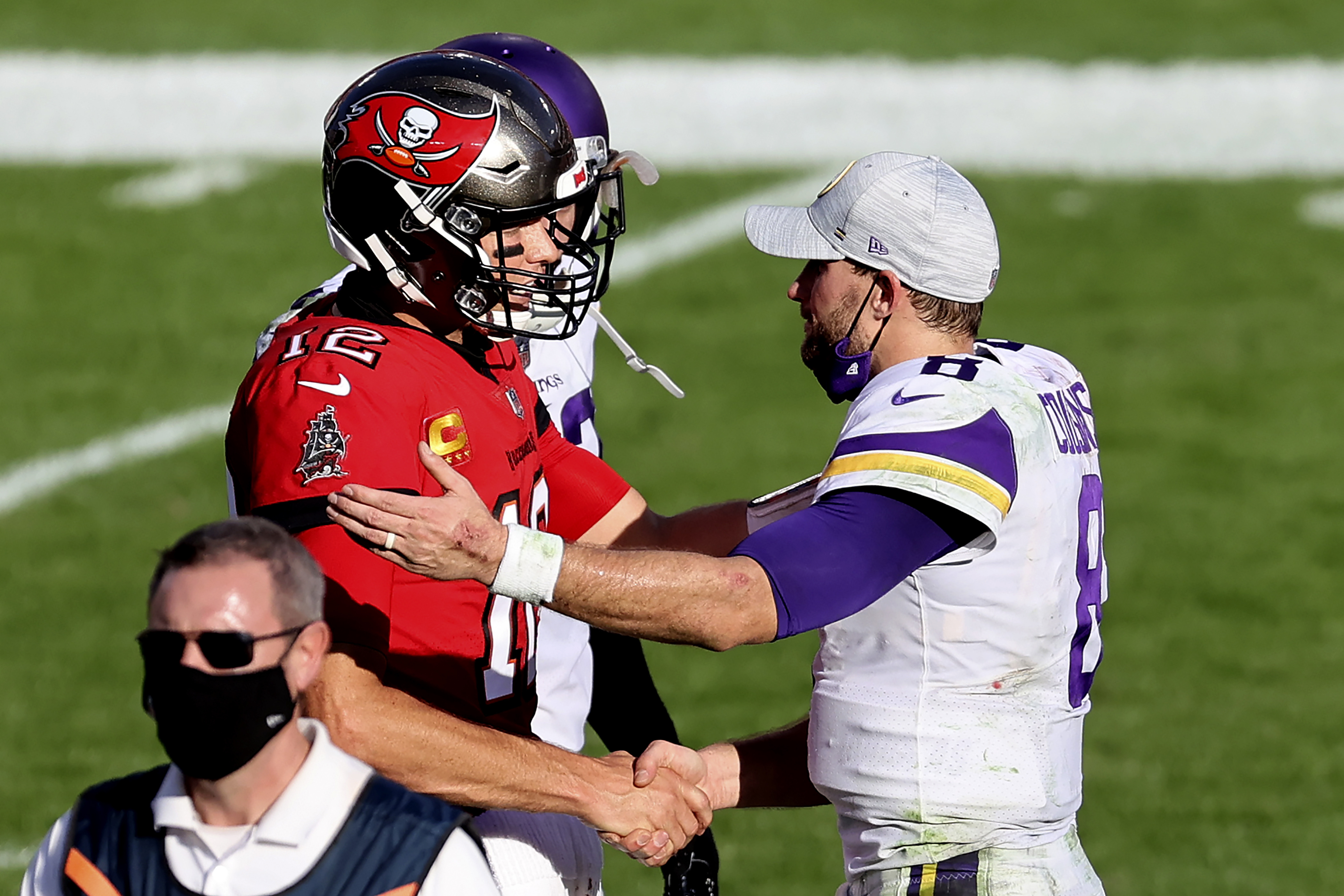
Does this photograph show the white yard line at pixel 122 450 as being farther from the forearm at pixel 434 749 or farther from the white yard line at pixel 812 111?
the forearm at pixel 434 749

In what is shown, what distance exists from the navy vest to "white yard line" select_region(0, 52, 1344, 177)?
10674 millimetres

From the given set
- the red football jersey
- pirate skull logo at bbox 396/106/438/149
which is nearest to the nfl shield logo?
the red football jersey

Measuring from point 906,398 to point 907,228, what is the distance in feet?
1.55

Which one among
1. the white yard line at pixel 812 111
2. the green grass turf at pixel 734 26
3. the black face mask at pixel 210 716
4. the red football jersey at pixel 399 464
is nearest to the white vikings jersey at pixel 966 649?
the red football jersey at pixel 399 464

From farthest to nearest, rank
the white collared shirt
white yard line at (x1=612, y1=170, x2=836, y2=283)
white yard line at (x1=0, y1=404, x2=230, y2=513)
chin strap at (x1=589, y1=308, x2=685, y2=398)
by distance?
white yard line at (x1=612, y1=170, x2=836, y2=283) → white yard line at (x1=0, y1=404, x2=230, y2=513) → chin strap at (x1=589, y1=308, x2=685, y2=398) → the white collared shirt

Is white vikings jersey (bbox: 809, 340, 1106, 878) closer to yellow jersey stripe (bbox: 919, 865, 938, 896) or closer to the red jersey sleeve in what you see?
yellow jersey stripe (bbox: 919, 865, 938, 896)

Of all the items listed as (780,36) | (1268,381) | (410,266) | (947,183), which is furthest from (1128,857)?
(780,36)

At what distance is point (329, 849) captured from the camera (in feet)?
8.93

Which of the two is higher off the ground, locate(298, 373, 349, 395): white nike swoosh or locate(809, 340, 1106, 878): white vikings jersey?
locate(298, 373, 349, 395): white nike swoosh

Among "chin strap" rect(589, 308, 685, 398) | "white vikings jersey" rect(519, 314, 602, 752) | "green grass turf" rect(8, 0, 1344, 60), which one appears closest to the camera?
"white vikings jersey" rect(519, 314, 602, 752)

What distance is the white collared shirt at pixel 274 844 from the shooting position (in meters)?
2.70

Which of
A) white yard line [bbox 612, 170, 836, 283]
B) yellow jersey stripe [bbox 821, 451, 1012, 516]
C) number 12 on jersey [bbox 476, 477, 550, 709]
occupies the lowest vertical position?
white yard line [bbox 612, 170, 836, 283]

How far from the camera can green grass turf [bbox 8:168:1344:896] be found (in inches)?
287

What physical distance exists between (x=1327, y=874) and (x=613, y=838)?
13.2ft
